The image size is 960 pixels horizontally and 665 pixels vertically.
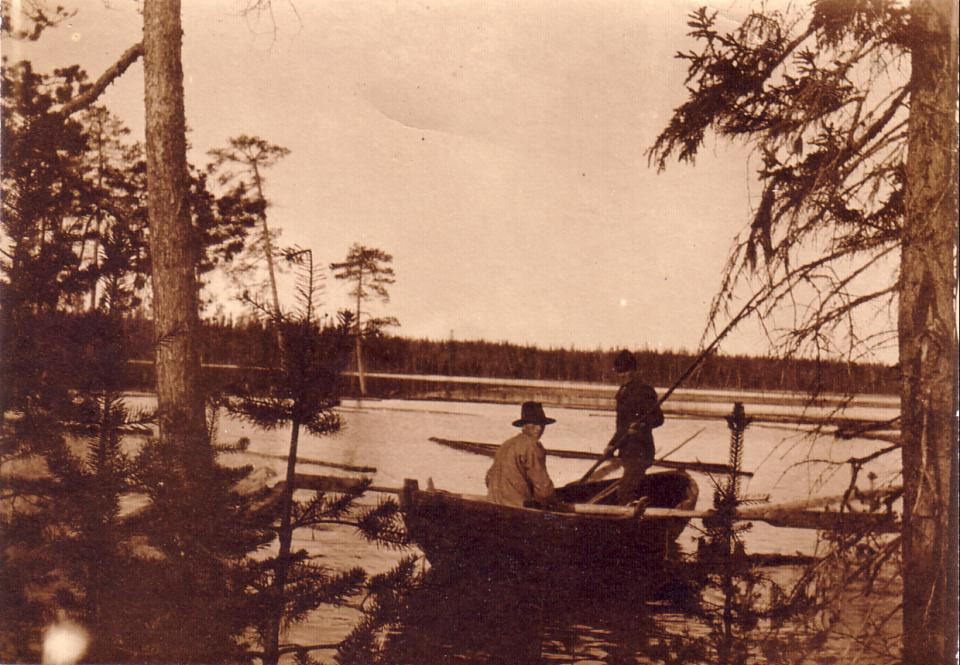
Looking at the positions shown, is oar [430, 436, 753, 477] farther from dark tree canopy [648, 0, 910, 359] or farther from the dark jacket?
dark tree canopy [648, 0, 910, 359]

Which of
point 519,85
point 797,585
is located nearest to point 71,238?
point 519,85

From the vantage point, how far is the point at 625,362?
7609 mm

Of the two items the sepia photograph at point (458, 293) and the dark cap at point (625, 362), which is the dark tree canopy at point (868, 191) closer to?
the sepia photograph at point (458, 293)

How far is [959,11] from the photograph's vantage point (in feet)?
15.9

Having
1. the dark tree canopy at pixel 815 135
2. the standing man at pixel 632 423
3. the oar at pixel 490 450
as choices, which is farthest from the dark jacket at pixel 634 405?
the dark tree canopy at pixel 815 135

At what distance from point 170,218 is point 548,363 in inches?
209

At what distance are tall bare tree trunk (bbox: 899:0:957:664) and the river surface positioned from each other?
281mm

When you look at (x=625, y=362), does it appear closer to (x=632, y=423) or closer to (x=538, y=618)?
(x=632, y=423)

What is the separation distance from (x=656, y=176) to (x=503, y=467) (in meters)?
2.31

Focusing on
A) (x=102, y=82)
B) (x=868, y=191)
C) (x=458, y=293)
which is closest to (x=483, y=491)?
(x=458, y=293)

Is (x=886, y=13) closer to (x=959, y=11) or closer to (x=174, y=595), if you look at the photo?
(x=959, y=11)

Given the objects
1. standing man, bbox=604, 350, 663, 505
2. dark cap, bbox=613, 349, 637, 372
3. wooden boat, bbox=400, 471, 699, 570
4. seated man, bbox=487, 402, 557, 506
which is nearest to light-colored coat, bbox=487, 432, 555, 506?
seated man, bbox=487, 402, 557, 506

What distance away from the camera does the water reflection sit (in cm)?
494

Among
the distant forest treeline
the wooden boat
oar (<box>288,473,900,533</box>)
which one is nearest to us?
the distant forest treeline
